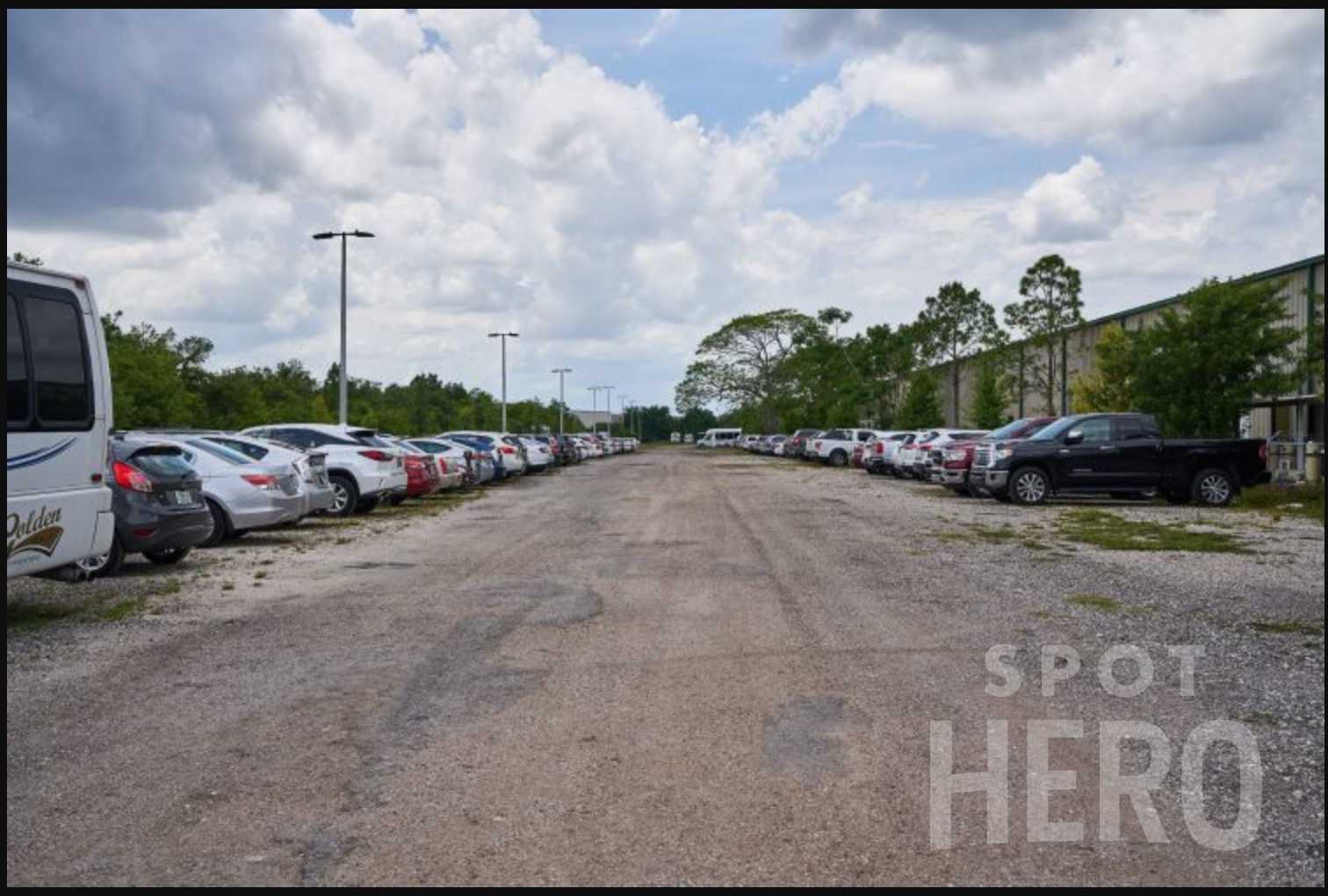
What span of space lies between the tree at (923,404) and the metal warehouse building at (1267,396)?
3.45 ft

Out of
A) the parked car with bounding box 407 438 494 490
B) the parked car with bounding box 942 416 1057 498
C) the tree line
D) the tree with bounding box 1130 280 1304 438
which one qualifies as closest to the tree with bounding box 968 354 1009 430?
the tree line

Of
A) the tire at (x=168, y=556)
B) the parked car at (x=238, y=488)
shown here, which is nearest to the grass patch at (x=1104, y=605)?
the tire at (x=168, y=556)

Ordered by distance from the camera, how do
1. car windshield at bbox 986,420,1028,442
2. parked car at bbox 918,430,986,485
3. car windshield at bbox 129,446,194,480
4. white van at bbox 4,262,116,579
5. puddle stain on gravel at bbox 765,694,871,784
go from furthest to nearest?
parked car at bbox 918,430,986,485 → car windshield at bbox 986,420,1028,442 → car windshield at bbox 129,446,194,480 → white van at bbox 4,262,116,579 → puddle stain on gravel at bbox 765,694,871,784

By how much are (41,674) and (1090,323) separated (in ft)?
168

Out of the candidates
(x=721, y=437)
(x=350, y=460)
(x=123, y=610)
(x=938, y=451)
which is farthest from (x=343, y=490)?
(x=721, y=437)

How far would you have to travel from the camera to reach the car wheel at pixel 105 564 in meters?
11.9

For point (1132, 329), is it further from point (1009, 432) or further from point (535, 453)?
point (535, 453)

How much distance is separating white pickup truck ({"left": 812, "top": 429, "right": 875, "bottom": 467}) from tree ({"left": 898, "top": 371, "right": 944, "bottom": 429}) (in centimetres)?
623

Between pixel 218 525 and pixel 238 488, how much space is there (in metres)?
0.57

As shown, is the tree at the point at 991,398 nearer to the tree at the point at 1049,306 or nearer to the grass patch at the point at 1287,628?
the tree at the point at 1049,306

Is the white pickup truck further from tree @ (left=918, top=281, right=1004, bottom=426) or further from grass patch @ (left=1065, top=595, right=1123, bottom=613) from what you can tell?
grass patch @ (left=1065, top=595, right=1123, bottom=613)

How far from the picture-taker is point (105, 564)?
12258 millimetres

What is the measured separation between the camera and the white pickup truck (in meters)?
52.3

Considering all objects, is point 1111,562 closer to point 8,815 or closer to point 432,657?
point 432,657
